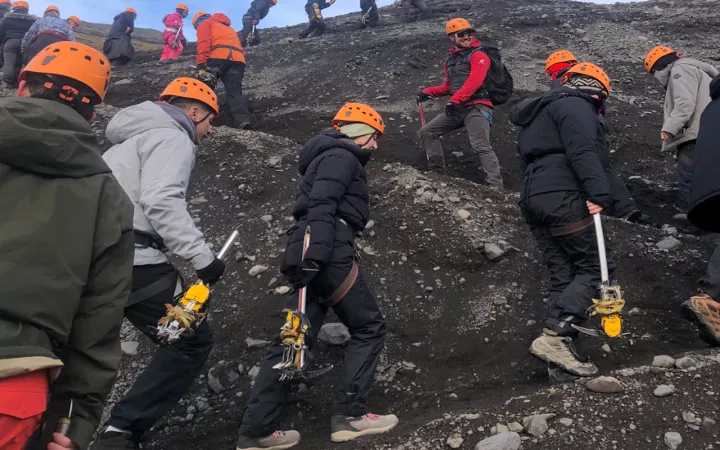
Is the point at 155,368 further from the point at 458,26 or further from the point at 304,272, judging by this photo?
the point at 458,26

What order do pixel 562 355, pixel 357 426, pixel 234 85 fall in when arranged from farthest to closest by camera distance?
pixel 234 85, pixel 562 355, pixel 357 426

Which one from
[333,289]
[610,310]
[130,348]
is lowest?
[130,348]

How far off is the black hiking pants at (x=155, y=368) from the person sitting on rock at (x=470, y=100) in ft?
17.2

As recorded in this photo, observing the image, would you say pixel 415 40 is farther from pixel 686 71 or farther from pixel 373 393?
pixel 373 393

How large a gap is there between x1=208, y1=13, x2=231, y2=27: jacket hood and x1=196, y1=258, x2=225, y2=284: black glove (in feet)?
28.7

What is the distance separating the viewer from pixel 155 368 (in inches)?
161

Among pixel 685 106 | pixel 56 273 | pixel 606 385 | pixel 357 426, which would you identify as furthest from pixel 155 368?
pixel 685 106

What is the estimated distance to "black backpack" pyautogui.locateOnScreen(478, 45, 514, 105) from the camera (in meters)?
8.12

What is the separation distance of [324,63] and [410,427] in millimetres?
13273

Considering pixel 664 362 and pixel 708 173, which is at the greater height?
pixel 708 173

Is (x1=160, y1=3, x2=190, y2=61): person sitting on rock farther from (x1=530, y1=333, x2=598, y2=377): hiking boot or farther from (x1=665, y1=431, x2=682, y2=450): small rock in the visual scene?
(x1=665, y1=431, x2=682, y2=450): small rock

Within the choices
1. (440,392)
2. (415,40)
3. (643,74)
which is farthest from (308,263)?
(415,40)

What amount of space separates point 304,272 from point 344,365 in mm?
802

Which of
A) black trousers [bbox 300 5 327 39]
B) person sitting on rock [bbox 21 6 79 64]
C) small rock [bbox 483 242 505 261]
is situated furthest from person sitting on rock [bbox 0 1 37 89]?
small rock [bbox 483 242 505 261]
